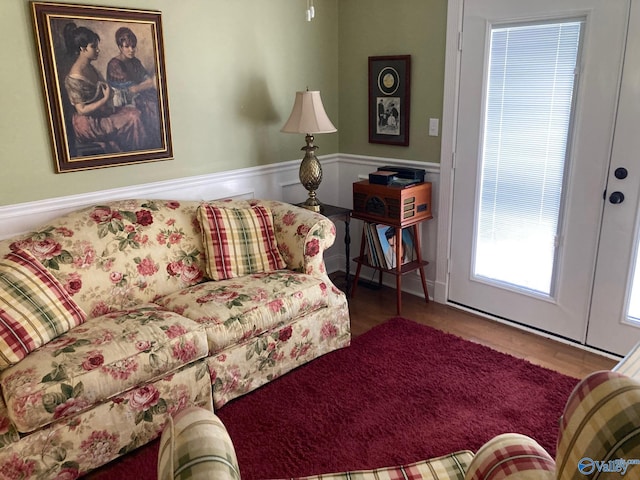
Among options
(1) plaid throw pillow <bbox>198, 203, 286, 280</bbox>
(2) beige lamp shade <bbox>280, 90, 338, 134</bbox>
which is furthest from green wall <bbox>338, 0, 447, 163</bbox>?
(1) plaid throw pillow <bbox>198, 203, 286, 280</bbox>

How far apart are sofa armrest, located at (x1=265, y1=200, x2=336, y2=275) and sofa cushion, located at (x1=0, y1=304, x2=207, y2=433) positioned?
0.78 meters

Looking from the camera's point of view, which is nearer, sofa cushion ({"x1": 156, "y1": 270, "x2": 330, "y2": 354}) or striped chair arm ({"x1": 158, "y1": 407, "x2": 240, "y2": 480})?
striped chair arm ({"x1": 158, "y1": 407, "x2": 240, "y2": 480})

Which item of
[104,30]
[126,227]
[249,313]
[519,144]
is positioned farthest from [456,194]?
[104,30]

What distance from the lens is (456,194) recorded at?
3314mm

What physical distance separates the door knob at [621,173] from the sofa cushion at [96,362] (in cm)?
218

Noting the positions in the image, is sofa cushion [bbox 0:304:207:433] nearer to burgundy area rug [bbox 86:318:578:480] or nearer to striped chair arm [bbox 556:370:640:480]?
burgundy area rug [bbox 86:318:578:480]

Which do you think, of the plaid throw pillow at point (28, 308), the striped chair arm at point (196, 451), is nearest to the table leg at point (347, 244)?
the plaid throw pillow at point (28, 308)

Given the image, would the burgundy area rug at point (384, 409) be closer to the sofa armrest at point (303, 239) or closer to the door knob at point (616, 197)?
the sofa armrest at point (303, 239)

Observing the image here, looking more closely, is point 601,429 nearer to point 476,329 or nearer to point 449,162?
point 476,329

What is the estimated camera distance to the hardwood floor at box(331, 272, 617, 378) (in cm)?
277

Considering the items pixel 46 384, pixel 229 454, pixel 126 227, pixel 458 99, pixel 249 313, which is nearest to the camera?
pixel 229 454

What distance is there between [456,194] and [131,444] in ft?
7.68

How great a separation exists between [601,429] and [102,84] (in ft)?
8.75

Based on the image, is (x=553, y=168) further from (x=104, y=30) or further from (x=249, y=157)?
(x=104, y=30)
